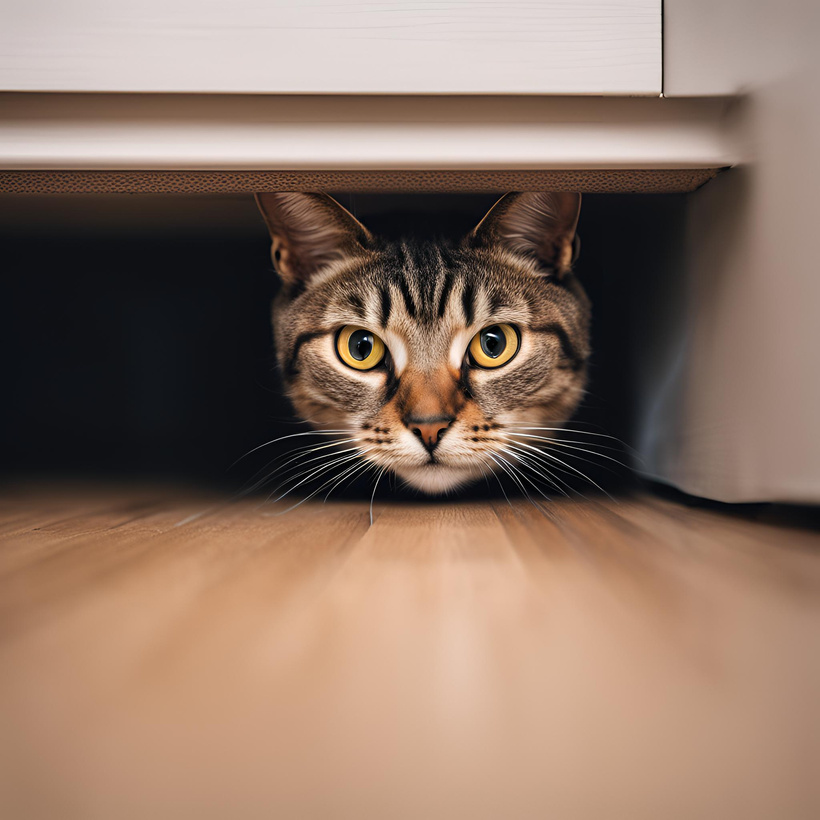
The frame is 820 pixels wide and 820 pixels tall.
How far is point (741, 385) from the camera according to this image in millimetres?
709

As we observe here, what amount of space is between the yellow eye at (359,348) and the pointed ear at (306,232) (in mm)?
139

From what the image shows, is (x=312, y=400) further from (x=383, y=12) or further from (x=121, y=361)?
(x=121, y=361)

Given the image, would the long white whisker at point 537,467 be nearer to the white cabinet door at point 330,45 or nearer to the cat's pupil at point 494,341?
the cat's pupil at point 494,341

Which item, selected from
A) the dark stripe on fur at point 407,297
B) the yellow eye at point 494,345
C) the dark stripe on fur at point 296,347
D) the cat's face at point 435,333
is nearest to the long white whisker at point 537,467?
the cat's face at point 435,333

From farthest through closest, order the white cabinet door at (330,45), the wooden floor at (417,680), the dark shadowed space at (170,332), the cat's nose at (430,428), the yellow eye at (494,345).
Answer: the dark shadowed space at (170,332), the yellow eye at (494,345), the cat's nose at (430,428), the white cabinet door at (330,45), the wooden floor at (417,680)

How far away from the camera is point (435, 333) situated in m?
0.84

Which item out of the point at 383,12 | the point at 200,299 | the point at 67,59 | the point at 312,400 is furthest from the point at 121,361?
the point at 383,12

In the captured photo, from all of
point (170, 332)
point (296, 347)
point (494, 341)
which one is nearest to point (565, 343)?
point (494, 341)

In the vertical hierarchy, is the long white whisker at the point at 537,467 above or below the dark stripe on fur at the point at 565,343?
below

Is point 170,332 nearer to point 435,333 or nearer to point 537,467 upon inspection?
point 435,333

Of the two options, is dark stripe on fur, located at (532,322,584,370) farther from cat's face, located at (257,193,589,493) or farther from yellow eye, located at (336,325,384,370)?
yellow eye, located at (336,325,384,370)

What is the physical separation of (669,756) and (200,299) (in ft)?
4.71

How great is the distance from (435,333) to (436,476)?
21cm

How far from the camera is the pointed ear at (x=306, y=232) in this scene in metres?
0.88
